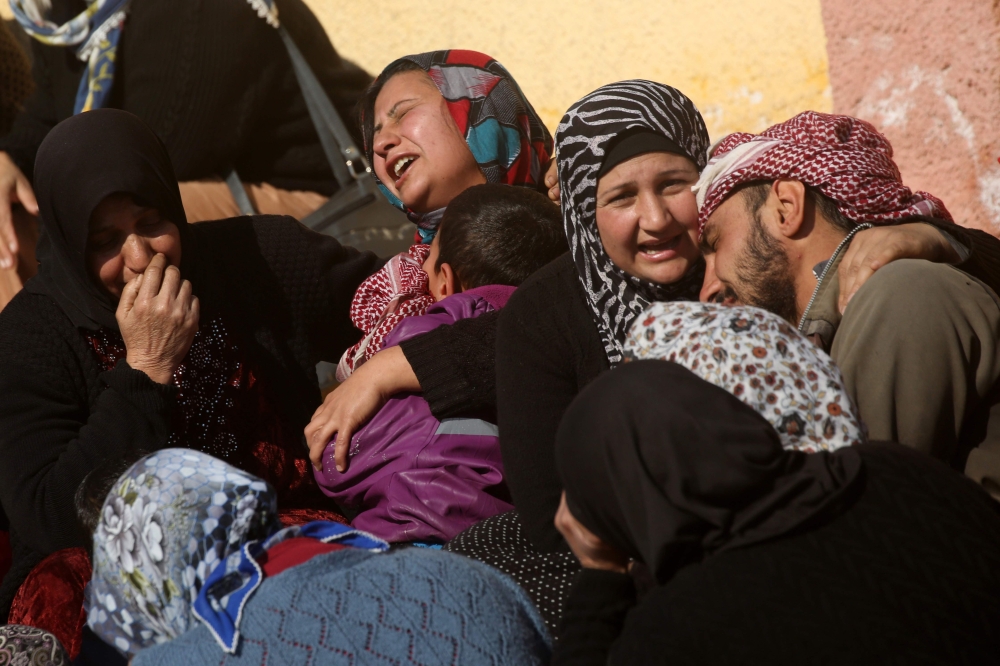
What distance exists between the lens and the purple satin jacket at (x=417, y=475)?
237 cm

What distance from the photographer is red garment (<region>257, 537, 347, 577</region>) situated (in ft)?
4.85

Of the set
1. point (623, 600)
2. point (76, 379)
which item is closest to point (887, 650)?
point (623, 600)

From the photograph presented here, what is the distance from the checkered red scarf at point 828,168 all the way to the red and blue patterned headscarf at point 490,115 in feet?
3.63

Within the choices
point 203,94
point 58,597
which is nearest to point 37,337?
point 58,597

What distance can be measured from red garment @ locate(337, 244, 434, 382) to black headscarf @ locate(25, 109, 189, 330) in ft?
2.18

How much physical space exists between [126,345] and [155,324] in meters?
0.10

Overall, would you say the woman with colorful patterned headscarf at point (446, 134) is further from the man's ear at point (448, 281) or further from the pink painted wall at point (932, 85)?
the pink painted wall at point (932, 85)

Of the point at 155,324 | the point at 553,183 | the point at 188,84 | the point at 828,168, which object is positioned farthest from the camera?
the point at 188,84

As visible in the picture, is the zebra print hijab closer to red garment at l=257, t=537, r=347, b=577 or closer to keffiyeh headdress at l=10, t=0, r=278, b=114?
red garment at l=257, t=537, r=347, b=577

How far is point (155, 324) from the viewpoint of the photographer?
260 centimetres

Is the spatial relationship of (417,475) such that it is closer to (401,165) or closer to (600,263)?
(600,263)

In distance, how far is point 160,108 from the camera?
431cm

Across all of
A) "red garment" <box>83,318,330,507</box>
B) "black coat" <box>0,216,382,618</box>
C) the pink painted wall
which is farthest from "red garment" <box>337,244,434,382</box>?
the pink painted wall

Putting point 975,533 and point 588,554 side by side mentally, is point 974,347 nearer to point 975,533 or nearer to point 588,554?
point 975,533
